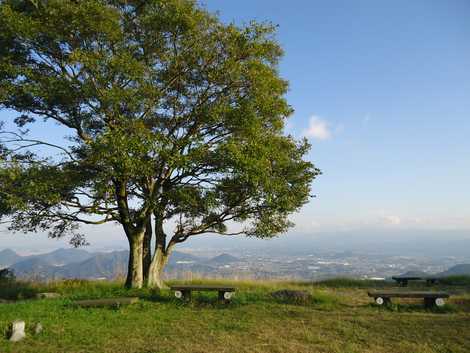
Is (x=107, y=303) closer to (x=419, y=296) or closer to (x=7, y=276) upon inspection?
(x=419, y=296)

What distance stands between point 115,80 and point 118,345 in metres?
10.1

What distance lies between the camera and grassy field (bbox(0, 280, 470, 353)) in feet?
26.5

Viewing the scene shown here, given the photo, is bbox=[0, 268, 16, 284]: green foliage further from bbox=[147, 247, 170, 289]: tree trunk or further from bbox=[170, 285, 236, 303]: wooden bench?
bbox=[170, 285, 236, 303]: wooden bench

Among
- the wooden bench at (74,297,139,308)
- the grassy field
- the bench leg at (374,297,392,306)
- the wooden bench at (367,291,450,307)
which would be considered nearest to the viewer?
the grassy field

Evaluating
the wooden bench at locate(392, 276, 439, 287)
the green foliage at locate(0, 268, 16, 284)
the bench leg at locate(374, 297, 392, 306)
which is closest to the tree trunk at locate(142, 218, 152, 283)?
the green foliage at locate(0, 268, 16, 284)

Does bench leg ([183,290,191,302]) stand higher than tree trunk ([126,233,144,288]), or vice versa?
tree trunk ([126,233,144,288])

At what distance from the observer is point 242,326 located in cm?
966

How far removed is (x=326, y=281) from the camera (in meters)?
21.9

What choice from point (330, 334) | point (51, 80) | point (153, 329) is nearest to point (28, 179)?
point (51, 80)

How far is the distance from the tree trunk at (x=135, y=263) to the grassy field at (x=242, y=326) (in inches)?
80.0

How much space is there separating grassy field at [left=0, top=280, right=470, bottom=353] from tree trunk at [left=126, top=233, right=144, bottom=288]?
203 cm

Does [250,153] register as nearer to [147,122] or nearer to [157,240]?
[147,122]

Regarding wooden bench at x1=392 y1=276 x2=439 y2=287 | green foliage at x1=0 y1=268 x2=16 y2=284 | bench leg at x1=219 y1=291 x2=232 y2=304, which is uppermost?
green foliage at x1=0 y1=268 x2=16 y2=284

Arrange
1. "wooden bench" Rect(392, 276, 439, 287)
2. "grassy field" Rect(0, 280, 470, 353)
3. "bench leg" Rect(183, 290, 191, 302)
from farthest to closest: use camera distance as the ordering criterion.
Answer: "wooden bench" Rect(392, 276, 439, 287) → "bench leg" Rect(183, 290, 191, 302) → "grassy field" Rect(0, 280, 470, 353)
